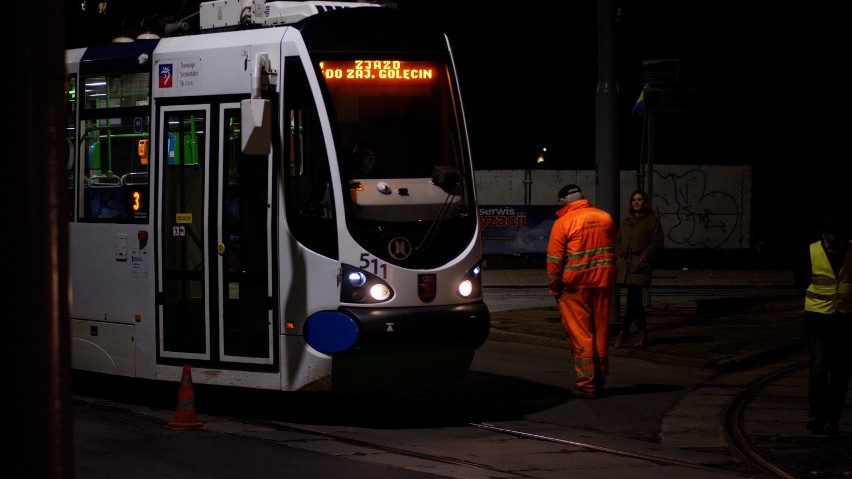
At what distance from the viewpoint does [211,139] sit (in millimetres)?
10023

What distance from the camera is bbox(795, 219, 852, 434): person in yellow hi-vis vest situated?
31.9 ft

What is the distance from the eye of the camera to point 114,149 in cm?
1076

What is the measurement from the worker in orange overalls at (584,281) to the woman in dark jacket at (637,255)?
9.62ft

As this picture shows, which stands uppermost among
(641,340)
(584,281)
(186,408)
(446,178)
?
(446,178)

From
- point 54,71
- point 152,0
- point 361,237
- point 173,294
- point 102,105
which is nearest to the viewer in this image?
point 54,71

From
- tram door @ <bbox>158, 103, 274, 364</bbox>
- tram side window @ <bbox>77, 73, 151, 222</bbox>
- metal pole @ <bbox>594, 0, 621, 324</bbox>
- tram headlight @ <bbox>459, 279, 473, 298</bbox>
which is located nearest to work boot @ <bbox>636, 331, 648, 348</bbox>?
metal pole @ <bbox>594, 0, 621, 324</bbox>

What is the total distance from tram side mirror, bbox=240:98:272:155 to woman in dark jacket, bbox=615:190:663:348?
19.7ft

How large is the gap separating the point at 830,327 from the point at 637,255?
184 inches

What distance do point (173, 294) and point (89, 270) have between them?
1.00 metres

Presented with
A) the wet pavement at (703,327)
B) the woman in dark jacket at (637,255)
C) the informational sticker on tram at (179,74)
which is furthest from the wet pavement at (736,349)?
the informational sticker on tram at (179,74)

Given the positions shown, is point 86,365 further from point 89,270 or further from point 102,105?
point 102,105

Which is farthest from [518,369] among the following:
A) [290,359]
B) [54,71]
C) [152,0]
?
[152,0]

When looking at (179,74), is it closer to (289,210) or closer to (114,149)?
(114,149)

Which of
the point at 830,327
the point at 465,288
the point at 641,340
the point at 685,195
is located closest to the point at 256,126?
the point at 465,288
